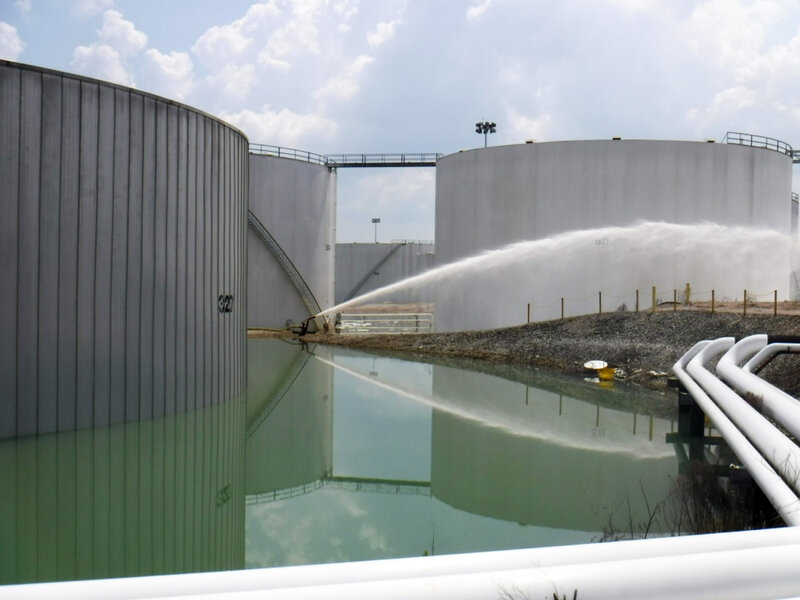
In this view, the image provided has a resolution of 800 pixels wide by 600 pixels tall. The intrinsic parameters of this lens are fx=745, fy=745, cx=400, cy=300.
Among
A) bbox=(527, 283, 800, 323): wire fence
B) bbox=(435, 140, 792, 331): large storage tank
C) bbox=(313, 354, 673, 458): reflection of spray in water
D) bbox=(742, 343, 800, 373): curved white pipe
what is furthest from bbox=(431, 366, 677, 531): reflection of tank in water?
bbox=(435, 140, 792, 331): large storage tank

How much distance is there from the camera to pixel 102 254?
35.0 ft

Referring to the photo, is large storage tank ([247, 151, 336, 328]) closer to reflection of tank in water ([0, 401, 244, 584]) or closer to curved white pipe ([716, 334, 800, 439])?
reflection of tank in water ([0, 401, 244, 584])

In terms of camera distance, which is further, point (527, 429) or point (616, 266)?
point (616, 266)

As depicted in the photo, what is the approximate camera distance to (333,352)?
23.8 meters

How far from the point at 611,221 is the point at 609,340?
560cm

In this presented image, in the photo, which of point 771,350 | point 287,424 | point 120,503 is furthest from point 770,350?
point 120,503

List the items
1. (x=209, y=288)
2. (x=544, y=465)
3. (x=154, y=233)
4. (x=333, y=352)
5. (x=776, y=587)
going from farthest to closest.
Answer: (x=333, y=352) → (x=209, y=288) → (x=154, y=233) → (x=544, y=465) → (x=776, y=587)

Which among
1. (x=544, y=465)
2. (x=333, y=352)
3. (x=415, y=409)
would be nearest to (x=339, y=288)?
(x=333, y=352)

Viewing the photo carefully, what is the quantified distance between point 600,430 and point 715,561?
8837 millimetres

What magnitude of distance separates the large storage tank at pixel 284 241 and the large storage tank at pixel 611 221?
8266 millimetres

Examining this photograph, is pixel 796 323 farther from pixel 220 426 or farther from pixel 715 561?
pixel 715 561

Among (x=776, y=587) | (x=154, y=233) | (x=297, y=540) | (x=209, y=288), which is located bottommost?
(x=297, y=540)

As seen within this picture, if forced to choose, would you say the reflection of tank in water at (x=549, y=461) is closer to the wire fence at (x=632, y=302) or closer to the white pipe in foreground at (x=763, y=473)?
the white pipe in foreground at (x=763, y=473)

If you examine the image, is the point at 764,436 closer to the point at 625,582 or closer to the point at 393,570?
the point at 625,582
